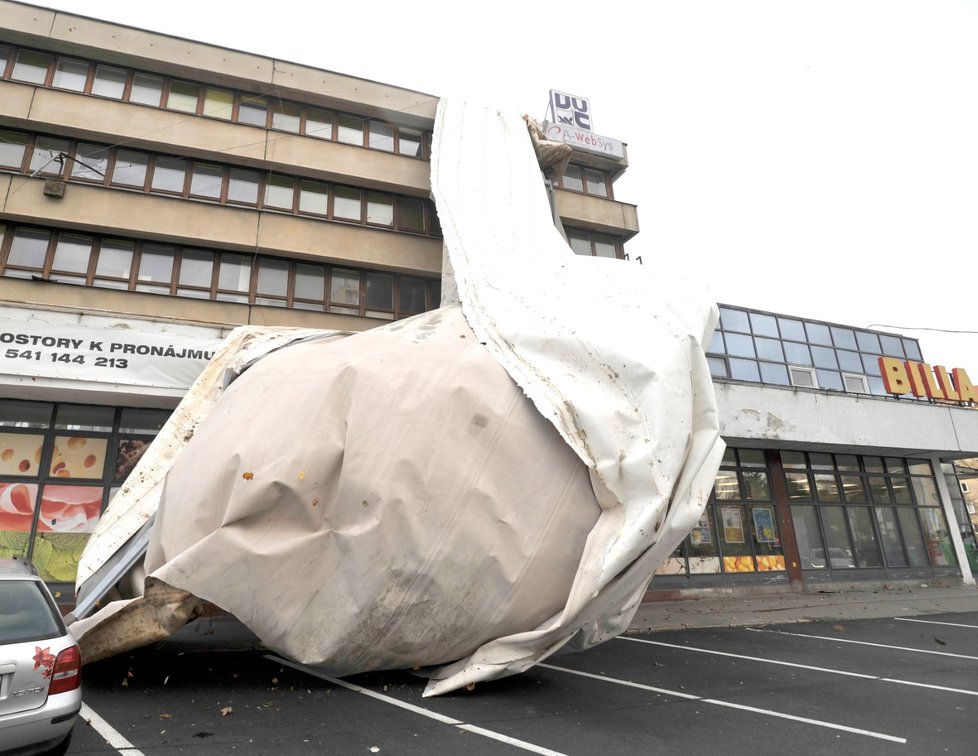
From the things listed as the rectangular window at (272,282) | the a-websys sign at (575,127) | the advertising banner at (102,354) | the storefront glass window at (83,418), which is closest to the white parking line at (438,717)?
the advertising banner at (102,354)

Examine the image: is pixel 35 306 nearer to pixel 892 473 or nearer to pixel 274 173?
pixel 274 173

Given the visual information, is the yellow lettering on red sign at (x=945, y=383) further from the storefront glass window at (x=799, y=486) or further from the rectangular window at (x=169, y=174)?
the rectangular window at (x=169, y=174)

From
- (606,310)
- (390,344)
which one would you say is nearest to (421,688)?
(390,344)

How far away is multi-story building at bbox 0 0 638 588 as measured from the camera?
10523mm

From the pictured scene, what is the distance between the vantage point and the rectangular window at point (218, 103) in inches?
587

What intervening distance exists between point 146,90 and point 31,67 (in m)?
2.50

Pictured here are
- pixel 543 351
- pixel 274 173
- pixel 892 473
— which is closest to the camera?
pixel 543 351

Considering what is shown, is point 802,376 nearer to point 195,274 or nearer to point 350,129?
point 350,129

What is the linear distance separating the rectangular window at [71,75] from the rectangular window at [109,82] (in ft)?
0.83

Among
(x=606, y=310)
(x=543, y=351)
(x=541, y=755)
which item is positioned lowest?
(x=541, y=755)

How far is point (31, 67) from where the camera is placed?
13.9 metres

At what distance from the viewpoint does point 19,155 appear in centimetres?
Result: 1308

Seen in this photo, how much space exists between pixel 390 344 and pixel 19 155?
43.3 feet

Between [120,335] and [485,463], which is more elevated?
[120,335]
